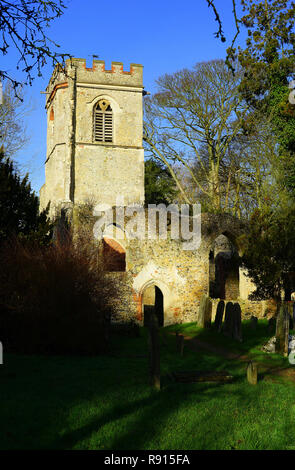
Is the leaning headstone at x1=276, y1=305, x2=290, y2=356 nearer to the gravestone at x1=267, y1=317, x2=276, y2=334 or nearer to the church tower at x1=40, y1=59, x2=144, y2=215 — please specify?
the gravestone at x1=267, y1=317, x2=276, y2=334

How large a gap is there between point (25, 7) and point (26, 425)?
5329 millimetres

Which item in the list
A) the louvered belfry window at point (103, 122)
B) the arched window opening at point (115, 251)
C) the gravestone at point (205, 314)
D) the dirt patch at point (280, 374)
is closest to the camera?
the dirt patch at point (280, 374)

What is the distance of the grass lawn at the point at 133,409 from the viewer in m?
5.66

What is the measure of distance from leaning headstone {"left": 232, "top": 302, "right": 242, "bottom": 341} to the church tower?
12941 mm

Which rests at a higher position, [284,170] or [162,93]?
[162,93]

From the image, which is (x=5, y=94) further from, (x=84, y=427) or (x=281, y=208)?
(x=84, y=427)

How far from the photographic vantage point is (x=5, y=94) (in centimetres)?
2520

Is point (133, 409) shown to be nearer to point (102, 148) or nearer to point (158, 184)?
point (102, 148)

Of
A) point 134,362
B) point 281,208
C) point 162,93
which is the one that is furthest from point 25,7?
point 162,93

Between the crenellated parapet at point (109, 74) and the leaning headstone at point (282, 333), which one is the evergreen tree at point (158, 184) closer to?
the crenellated parapet at point (109, 74)

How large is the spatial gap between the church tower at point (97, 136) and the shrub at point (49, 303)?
1300 cm

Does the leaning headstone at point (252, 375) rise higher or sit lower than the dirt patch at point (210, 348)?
higher

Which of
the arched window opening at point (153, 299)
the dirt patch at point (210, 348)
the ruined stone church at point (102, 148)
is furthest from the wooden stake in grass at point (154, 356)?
the ruined stone church at point (102, 148)

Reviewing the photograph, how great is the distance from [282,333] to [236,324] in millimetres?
2758
